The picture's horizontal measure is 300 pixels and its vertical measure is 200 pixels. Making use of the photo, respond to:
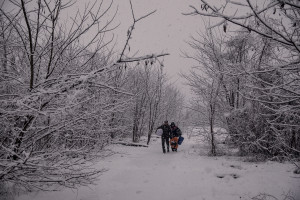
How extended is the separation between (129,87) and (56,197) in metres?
10.1

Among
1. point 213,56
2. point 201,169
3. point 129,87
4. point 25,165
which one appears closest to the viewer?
point 25,165

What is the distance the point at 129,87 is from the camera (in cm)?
1298

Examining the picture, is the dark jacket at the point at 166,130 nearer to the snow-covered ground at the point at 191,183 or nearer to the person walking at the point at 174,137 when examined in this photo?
the person walking at the point at 174,137

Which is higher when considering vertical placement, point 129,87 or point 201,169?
point 129,87

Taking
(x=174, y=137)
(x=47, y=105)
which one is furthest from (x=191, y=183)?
(x=174, y=137)

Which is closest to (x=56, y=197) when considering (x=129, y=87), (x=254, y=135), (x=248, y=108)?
(x=254, y=135)

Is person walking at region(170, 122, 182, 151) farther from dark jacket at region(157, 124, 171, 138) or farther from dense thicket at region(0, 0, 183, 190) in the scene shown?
dense thicket at region(0, 0, 183, 190)

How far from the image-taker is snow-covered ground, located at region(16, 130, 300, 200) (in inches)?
135

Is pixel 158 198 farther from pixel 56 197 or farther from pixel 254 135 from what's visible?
pixel 254 135

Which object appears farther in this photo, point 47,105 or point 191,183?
point 191,183

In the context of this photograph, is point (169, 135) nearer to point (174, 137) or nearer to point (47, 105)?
point (174, 137)

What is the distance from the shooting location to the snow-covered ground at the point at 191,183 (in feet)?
11.3

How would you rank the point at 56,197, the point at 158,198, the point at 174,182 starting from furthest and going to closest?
the point at 174,182 → the point at 158,198 → the point at 56,197

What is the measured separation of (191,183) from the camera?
4.15m
